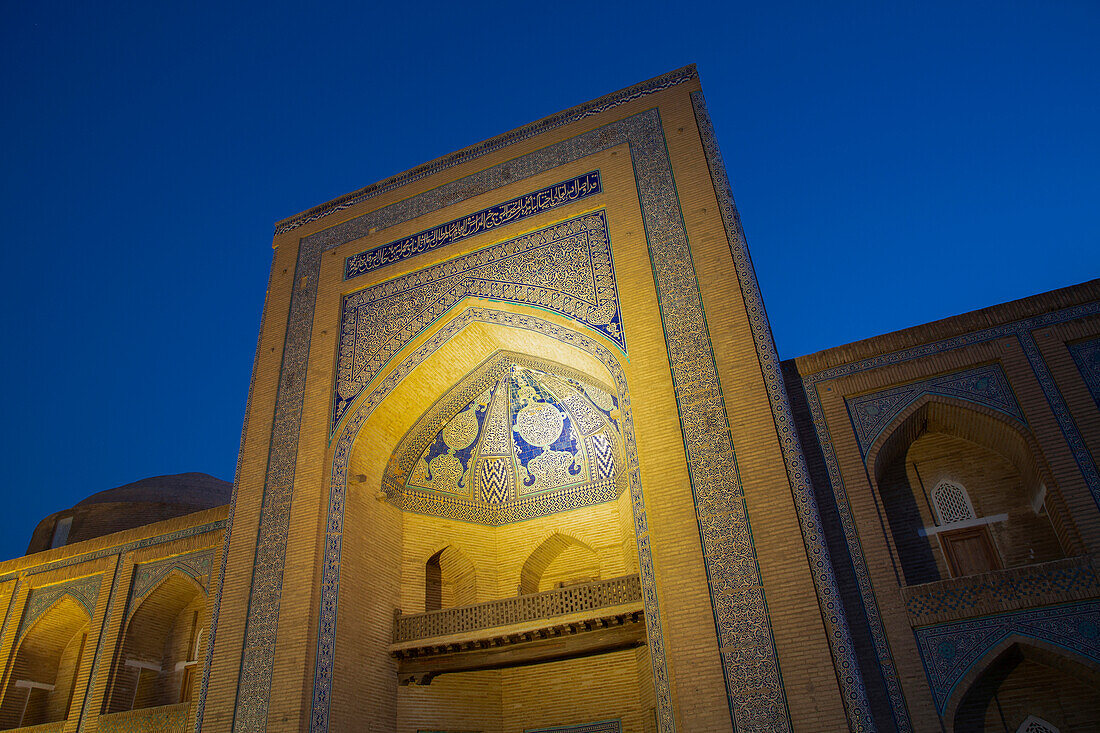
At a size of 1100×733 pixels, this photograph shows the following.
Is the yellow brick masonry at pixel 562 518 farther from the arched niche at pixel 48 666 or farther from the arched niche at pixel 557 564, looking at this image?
the arched niche at pixel 48 666

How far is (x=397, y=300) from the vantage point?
7.75 metres

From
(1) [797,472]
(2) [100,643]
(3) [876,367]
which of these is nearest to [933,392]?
(3) [876,367]

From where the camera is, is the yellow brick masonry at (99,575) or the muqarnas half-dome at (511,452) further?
the yellow brick masonry at (99,575)

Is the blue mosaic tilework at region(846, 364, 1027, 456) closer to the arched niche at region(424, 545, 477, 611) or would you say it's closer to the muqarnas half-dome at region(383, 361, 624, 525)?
the muqarnas half-dome at region(383, 361, 624, 525)

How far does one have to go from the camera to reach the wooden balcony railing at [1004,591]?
16.2ft

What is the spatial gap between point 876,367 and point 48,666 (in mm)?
9950

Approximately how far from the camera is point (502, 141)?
8109 mm

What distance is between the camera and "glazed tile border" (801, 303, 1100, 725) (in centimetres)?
510

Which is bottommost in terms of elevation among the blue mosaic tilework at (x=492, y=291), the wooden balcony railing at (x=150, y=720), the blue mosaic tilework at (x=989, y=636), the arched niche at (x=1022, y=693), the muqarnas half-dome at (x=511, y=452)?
the arched niche at (x=1022, y=693)

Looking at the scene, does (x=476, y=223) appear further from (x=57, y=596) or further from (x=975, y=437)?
(x=57, y=596)

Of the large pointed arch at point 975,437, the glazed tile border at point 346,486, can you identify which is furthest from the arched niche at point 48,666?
the large pointed arch at point 975,437

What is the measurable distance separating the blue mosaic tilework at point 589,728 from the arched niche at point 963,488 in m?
3.24

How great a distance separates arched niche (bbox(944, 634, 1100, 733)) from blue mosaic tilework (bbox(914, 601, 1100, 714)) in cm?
4

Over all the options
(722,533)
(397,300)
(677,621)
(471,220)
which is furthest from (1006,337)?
(397,300)
